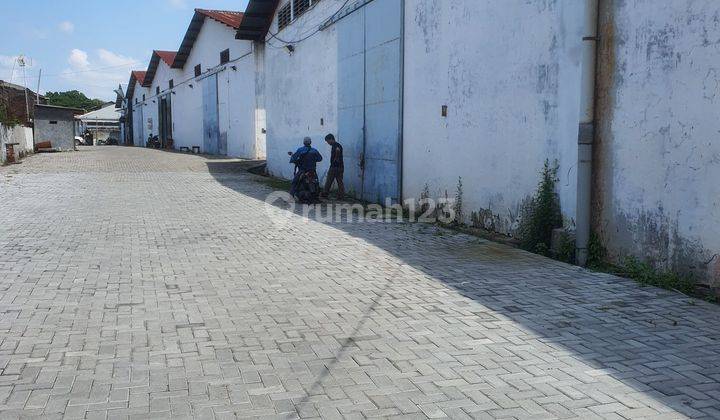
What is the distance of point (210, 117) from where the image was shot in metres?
34.4

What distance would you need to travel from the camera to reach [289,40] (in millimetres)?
19781

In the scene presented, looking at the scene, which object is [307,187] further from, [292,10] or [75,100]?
[75,100]

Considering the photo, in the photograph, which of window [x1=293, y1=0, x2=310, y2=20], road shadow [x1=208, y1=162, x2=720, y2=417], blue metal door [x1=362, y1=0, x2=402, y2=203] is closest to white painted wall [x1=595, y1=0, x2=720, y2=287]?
road shadow [x1=208, y1=162, x2=720, y2=417]

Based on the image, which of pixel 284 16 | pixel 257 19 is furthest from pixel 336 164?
pixel 257 19

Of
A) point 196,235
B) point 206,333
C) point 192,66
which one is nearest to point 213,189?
point 196,235

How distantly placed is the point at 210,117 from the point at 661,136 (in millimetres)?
30550

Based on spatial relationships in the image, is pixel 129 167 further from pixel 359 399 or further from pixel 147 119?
pixel 147 119

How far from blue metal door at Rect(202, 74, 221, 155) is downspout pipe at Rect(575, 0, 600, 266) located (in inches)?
1088

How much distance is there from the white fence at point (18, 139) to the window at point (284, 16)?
12615 millimetres

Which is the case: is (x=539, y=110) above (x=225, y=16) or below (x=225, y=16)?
below

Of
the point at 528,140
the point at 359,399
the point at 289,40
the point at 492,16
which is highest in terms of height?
the point at 289,40

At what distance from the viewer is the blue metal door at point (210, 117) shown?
33250mm

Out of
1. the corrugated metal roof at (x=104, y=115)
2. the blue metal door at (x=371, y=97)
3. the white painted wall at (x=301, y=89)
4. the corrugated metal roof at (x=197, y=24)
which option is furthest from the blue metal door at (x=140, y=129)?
the blue metal door at (x=371, y=97)

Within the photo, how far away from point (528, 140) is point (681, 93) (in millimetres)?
2586
